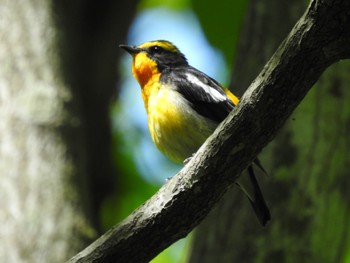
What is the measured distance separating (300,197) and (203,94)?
1265mm

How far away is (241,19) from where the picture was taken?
254 inches

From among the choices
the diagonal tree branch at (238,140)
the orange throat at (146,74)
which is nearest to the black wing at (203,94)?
the orange throat at (146,74)

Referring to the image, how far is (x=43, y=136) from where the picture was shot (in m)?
5.12

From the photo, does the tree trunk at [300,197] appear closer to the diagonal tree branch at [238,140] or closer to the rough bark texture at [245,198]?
the rough bark texture at [245,198]

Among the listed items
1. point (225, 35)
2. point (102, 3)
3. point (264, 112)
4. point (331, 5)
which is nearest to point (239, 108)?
point (264, 112)

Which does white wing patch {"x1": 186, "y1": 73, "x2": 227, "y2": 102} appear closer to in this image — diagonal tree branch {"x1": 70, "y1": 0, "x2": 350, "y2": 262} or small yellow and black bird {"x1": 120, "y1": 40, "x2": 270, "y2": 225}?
small yellow and black bird {"x1": 120, "y1": 40, "x2": 270, "y2": 225}

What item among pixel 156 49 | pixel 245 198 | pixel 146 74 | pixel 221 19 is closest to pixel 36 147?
pixel 146 74

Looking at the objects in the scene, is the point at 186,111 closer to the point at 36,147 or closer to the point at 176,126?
the point at 176,126

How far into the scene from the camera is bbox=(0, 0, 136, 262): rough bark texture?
15.8ft

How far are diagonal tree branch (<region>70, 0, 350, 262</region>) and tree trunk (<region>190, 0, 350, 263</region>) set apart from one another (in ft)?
6.82

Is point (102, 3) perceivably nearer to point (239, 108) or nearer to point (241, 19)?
point (241, 19)

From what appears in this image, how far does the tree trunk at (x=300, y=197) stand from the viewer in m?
5.11

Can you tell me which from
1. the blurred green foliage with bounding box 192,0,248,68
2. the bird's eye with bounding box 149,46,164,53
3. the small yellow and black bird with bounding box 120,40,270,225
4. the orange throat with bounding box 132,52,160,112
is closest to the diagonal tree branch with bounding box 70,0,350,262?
the small yellow and black bird with bounding box 120,40,270,225

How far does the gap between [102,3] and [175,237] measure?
4.04 meters
